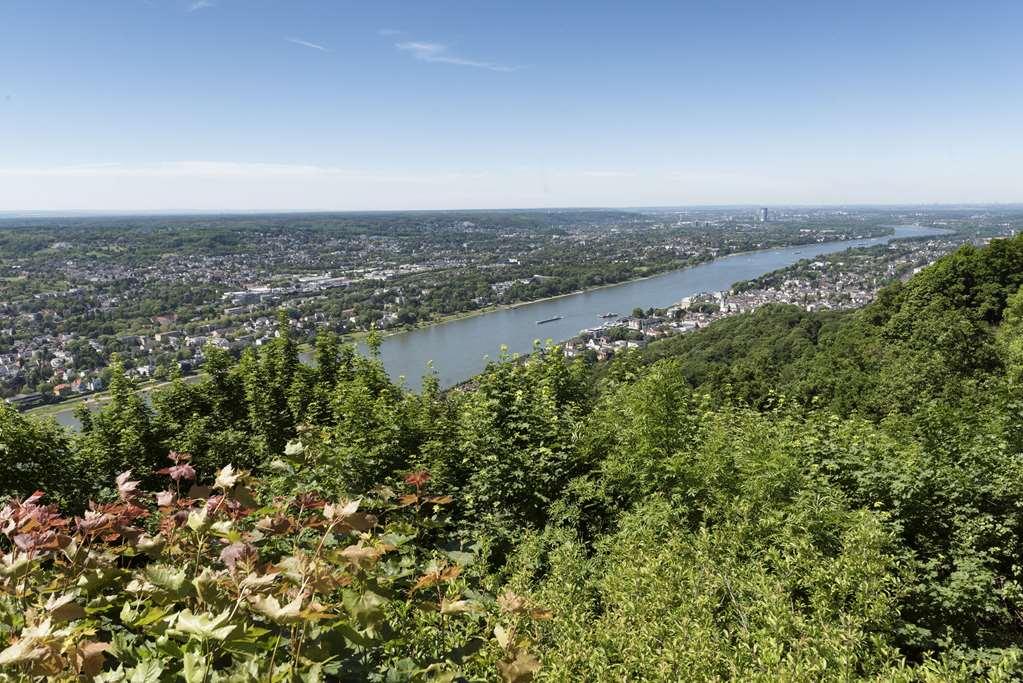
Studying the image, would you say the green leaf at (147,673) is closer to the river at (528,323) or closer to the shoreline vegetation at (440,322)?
the shoreline vegetation at (440,322)

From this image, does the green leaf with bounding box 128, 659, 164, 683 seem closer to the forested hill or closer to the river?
the forested hill

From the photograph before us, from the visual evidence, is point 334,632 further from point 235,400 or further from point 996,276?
point 996,276

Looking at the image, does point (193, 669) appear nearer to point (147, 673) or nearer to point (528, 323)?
point (147, 673)

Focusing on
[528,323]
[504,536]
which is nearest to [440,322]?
[528,323]

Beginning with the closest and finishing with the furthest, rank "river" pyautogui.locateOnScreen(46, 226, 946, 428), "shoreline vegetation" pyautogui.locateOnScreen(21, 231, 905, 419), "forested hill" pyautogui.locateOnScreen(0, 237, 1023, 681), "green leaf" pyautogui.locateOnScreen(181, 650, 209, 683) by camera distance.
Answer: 1. "green leaf" pyautogui.locateOnScreen(181, 650, 209, 683)
2. "forested hill" pyautogui.locateOnScreen(0, 237, 1023, 681)
3. "shoreline vegetation" pyautogui.locateOnScreen(21, 231, 905, 419)
4. "river" pyautogui.locateOnScreen(46, 226, 946, 428)

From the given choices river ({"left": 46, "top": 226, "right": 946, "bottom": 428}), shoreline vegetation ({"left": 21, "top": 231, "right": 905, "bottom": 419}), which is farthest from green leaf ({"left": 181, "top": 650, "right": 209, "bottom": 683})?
river ({"left": 46, "top": 226, "right": 946, "bottom": 428})

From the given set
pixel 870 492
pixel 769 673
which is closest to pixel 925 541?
pixel 870 492

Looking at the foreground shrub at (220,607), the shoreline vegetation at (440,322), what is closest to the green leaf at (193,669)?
the foreground shrub at (220,607)
